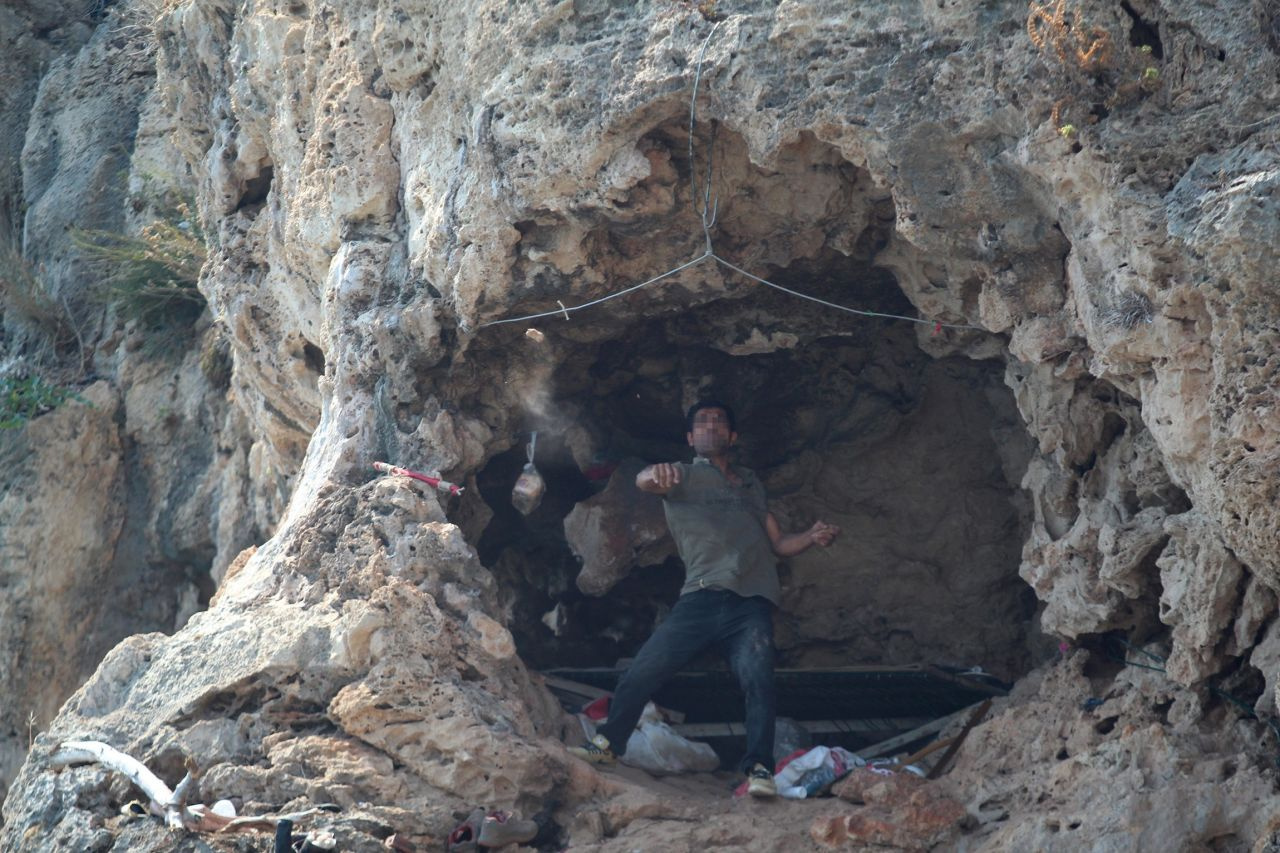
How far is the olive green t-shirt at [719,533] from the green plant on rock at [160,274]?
4.05 metres

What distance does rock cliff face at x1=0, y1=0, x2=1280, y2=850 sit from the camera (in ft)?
14.0

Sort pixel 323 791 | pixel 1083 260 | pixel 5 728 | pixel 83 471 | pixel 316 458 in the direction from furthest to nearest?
1. pixel 83 471
2. pixel 5 728
3. pixel 316 458
4. pixel 323 791
5. pixel 1083 260

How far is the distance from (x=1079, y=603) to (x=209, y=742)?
3174 mm

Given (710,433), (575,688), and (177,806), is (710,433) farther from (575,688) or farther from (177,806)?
(177,806)

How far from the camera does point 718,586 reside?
573 cm

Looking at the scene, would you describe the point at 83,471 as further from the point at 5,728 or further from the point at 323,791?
the point at 323,791

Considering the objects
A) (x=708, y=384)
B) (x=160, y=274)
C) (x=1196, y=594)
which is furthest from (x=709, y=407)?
(x=160, y=274)

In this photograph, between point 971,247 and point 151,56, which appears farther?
point 151,56

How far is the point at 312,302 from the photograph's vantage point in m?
6.74

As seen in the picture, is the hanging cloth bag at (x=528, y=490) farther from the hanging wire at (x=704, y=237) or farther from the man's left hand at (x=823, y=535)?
the man's left hand at (x=823, y=535)

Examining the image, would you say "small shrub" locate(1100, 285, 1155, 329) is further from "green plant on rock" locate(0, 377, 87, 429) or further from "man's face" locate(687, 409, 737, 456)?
"green plant on rock" locate(0, 377, 87, 429)

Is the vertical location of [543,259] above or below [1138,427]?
above

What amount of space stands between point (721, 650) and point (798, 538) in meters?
0.59

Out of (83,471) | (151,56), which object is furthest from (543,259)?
(151,56)
